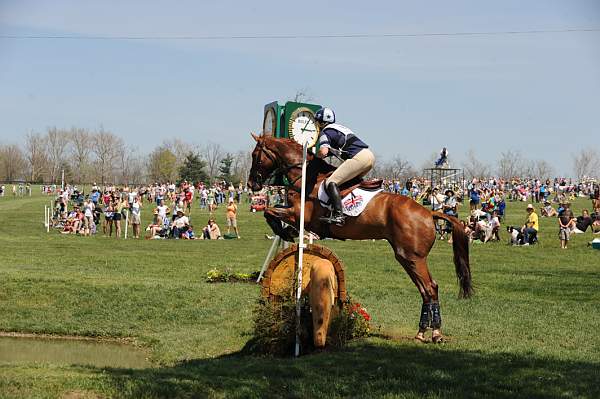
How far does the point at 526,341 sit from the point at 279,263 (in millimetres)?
3859

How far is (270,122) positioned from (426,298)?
14.4 feet

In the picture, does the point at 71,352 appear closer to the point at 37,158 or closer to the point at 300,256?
the point at 300,256

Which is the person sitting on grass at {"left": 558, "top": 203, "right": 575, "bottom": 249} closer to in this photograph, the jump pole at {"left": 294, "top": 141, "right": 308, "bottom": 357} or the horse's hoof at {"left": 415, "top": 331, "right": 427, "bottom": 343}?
the horse's hoof at {"left": 415, "top": 331, "right": 427, "bottom": 343}

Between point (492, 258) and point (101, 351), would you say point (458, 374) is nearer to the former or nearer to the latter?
point (101, 351)

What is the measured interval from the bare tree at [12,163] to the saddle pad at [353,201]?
115368mm

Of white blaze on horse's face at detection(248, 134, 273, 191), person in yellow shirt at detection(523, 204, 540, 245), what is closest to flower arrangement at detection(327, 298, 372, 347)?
white blaze on horse's face at detection(248, 134, 273, 191)

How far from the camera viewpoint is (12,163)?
117 meters

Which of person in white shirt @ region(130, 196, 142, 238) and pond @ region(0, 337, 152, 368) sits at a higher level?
person in white shirt @ region(130, 196, 142, 238)

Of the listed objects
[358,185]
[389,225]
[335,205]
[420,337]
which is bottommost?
[420,337]

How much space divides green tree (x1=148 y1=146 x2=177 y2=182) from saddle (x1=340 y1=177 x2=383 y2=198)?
321 ft

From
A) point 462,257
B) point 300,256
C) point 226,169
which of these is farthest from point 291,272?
point 226,169

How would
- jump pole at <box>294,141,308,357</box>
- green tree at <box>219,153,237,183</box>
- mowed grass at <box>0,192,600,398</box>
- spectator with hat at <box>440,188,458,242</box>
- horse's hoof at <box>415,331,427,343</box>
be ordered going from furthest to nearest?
green tree at <box>219,153,237,183</box>
spectator with hat at <box>440,188,458,242</box>
horse's hoof at <box>415,331,427,343</box>
jump pole at <box>294,141,308,357</box>
mowed grass at <box>0,192,600,398</box>

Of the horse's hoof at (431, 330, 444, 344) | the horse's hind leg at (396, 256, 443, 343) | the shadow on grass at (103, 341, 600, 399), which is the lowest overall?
the shadow on grass at (103, 341, 600, 399)

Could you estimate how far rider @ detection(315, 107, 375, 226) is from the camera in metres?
10.1
